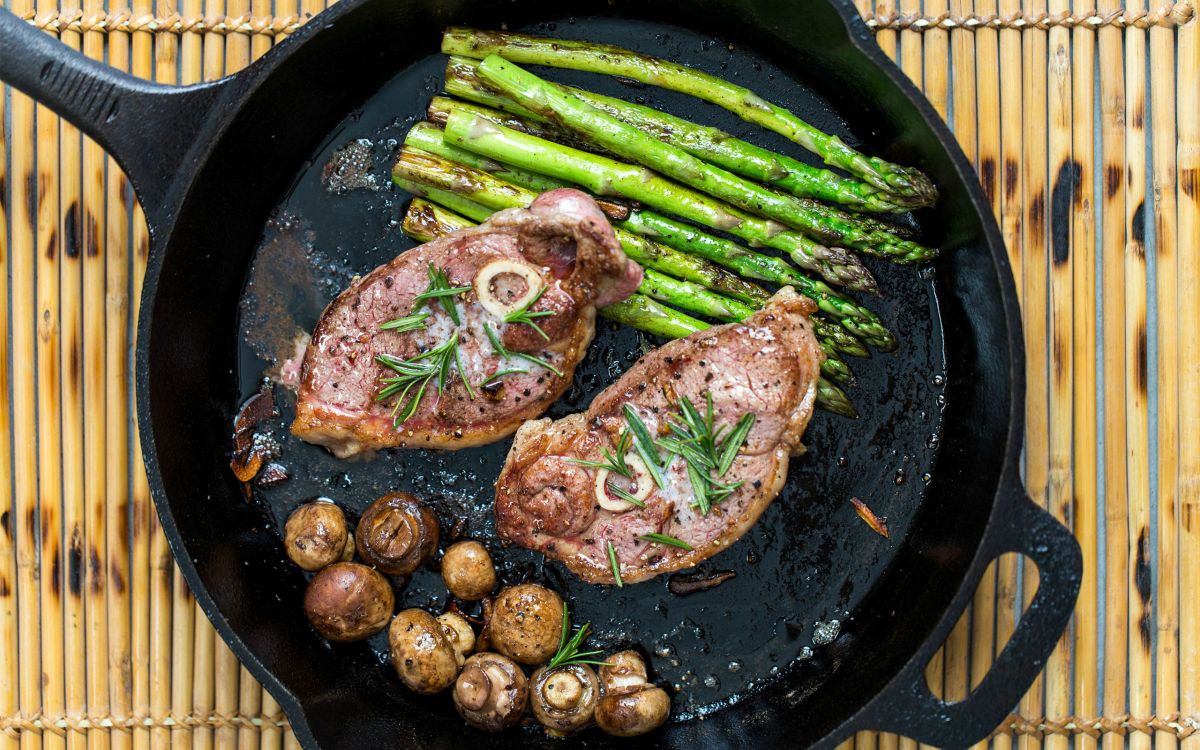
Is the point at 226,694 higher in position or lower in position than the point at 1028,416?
lower

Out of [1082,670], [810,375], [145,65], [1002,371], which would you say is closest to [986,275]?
[1002,371]

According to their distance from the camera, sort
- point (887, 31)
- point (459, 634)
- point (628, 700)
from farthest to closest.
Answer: point (887, 31)
point (459, 634)
point (628, 700)

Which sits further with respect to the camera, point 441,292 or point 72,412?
point 72,412

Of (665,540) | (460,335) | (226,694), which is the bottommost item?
(226,694)

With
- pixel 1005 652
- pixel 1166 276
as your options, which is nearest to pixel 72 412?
pixel 1005 652

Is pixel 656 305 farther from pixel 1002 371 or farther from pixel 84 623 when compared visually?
pixel 84 623

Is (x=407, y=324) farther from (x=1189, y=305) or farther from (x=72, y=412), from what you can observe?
(x=1189, y=305)
